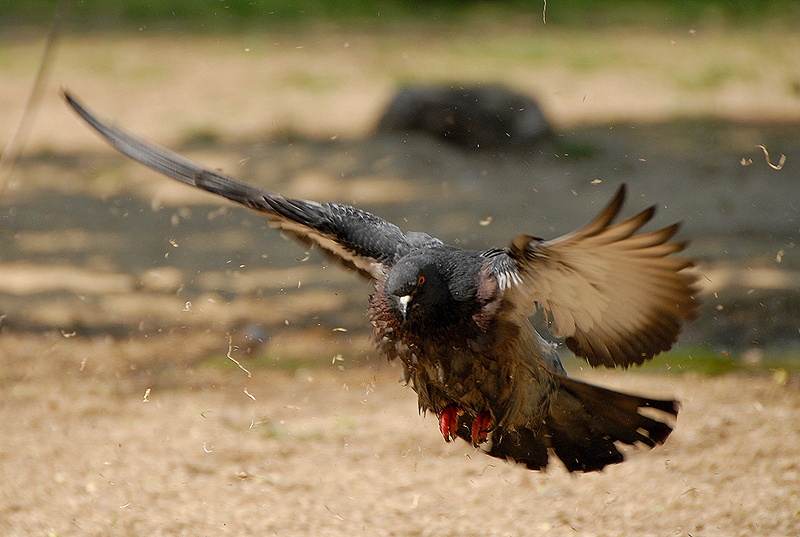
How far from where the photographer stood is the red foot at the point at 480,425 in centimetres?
470

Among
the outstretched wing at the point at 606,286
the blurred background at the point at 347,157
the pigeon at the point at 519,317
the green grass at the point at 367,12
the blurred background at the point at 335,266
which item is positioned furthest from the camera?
the green grass at the point at 367,12

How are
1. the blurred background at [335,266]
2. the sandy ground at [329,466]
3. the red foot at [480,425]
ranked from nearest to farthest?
the red foot at [480,425]
the sandy ground at [329,466]
the blurred background at [335,266]

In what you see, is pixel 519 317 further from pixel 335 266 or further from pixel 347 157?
pixel 347 157

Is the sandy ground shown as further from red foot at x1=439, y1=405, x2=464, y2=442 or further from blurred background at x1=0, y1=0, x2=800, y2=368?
blurred background at x1=0, y1=0, x2=800, y2=368

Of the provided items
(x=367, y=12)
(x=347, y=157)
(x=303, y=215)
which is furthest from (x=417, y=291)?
(x=367, y=12)

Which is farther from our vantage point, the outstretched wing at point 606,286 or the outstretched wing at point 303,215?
the outstretched wing at point 303,215

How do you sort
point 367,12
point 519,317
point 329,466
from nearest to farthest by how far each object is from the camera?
point 519,317 < point 329,466 < point 367,12

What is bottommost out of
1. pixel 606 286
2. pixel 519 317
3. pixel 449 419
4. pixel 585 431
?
pixel 449 419

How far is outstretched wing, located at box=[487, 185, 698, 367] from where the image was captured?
11.6 feet

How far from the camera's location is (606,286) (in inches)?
156

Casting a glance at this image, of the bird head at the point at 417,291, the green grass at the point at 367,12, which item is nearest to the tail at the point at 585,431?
the bird head at the point at 417,291

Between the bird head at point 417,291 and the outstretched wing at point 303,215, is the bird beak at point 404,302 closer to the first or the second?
the bird head at point 417,291

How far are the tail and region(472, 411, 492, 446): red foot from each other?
0.13 m

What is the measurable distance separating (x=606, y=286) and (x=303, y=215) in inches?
75.5
